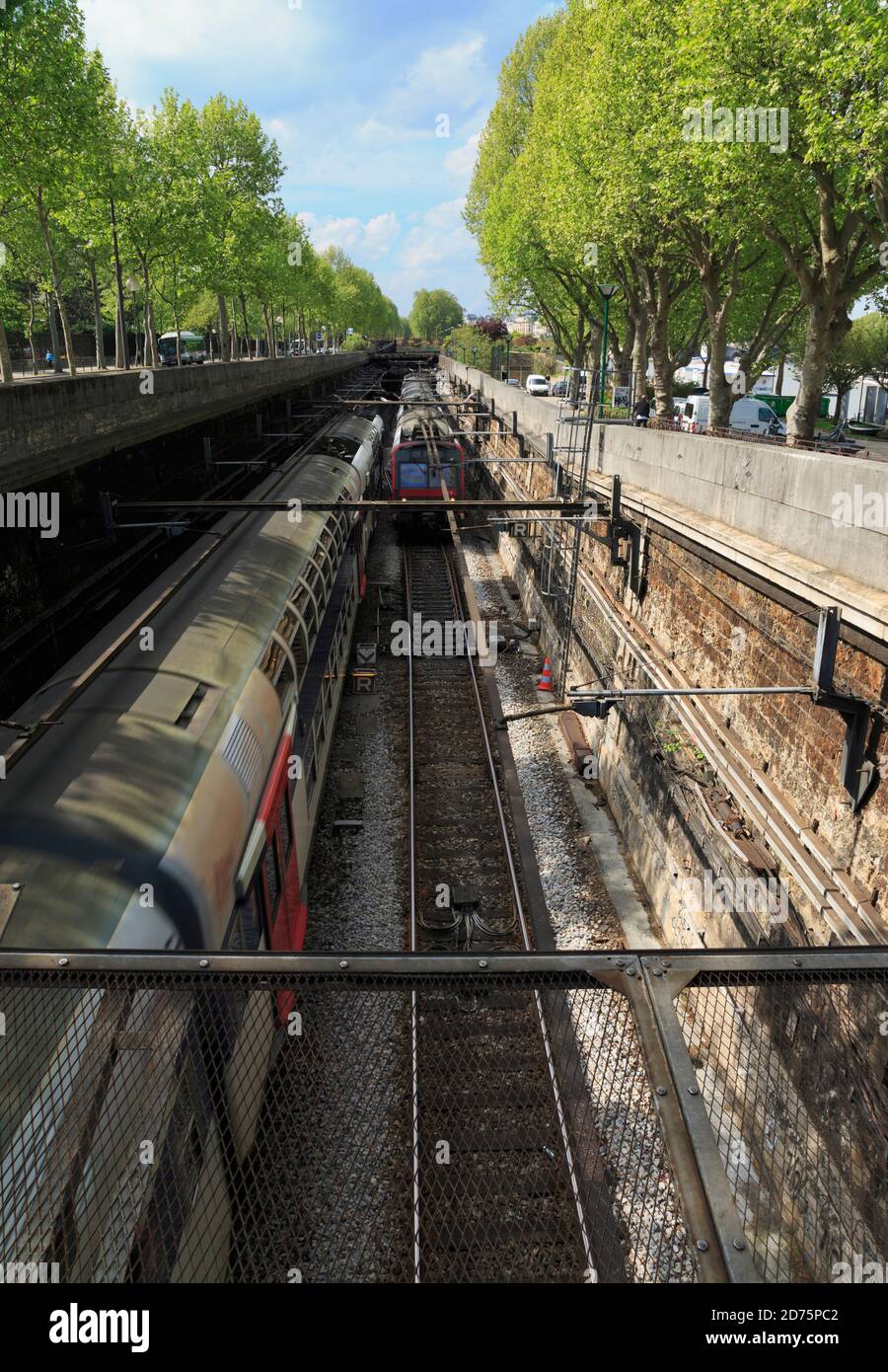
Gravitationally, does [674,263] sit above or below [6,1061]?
above

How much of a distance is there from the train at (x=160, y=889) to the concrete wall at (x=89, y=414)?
6.22ft

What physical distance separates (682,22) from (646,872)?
14.3m

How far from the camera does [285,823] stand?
693 centimetres

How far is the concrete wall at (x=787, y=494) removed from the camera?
21.6 feet

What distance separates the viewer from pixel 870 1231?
2576 millimetres

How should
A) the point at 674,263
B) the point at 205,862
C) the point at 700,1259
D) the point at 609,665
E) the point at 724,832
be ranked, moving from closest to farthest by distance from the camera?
the point at 700,1259 → the point at 205,862 → the point at 724,832 → the point at 609,665 → the point at 674,263

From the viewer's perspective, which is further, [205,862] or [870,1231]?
[205,862]

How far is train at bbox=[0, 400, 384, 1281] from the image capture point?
270 cm

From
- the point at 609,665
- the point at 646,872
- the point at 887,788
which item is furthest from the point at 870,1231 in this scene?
the point at 609,665

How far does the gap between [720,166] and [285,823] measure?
13173 mm

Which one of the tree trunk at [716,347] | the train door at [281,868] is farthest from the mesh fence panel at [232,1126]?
the tree trunk at [716,347]

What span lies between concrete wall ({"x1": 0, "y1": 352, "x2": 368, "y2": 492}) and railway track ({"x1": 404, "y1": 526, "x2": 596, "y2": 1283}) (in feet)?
20.1

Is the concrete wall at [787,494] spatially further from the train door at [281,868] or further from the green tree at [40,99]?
the green tree at [40,99]
